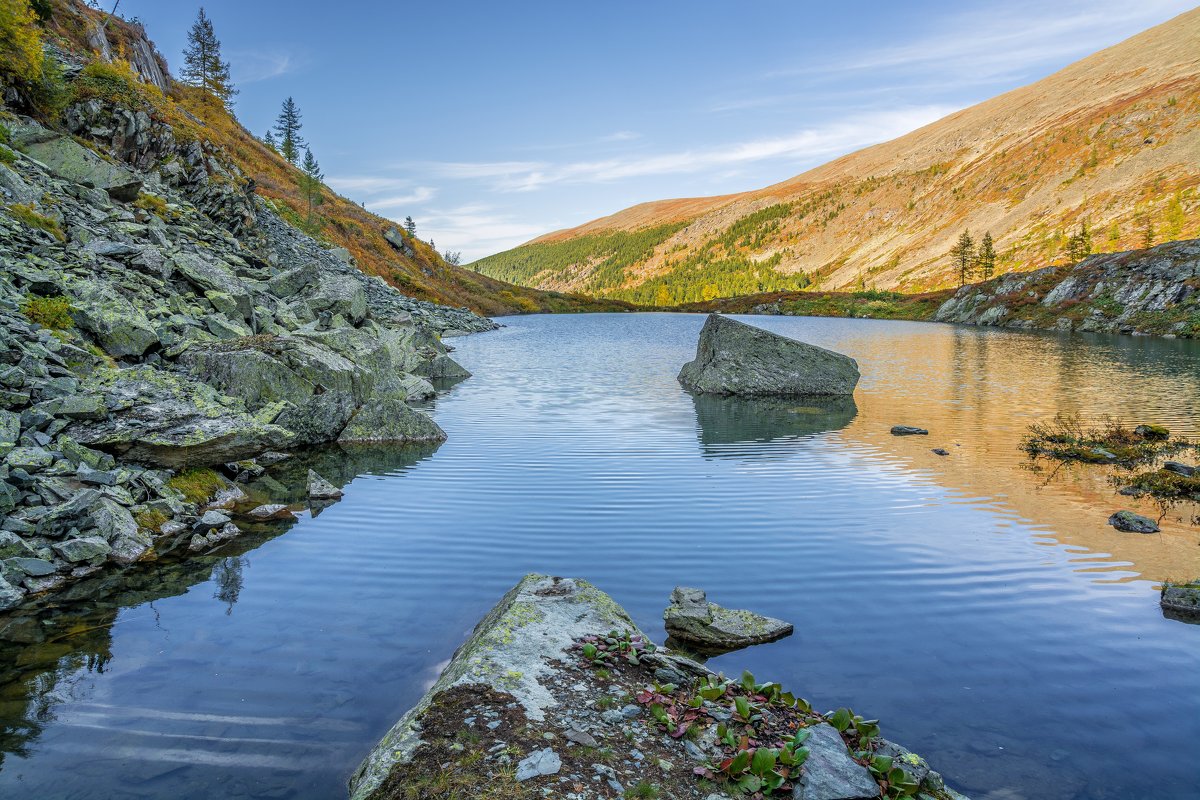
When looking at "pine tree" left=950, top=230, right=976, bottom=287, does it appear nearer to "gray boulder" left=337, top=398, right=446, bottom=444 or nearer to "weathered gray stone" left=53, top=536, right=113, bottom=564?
"gray boulder" left=337, top=398, right=446, bottom=444

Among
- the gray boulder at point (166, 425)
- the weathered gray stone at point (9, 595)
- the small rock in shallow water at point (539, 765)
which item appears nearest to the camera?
the small rock in shallow water at point (539, 765)

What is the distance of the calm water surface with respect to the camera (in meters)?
6.98

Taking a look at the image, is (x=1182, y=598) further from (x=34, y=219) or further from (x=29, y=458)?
(x=34, y=219)

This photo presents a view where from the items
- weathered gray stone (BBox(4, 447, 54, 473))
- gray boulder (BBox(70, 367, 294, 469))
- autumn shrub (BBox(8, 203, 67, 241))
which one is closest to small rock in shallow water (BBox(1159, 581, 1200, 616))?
gray boulder (BBox(70, 367, 294, 469))

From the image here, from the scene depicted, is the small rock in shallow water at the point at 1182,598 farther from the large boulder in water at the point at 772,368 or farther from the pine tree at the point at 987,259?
the pine tree at the point at 987,259

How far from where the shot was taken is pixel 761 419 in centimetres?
2873

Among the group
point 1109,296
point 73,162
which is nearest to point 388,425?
point 73,162

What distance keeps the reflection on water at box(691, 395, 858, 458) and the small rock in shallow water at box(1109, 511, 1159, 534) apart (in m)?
9.10

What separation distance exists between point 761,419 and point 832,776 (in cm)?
2373

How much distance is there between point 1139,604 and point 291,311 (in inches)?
1232

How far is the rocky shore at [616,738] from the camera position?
5.53 metres

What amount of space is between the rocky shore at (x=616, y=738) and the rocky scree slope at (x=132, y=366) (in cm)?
804

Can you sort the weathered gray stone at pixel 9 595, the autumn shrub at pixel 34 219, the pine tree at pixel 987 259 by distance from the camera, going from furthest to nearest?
the pine tree at pixel 987 259, the autumn shrub at pixel 34 219, the weathered gray stone at pixel 9 595

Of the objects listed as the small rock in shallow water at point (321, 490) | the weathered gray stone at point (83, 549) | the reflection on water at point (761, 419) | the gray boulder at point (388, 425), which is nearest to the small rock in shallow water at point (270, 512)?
the small rock in shallow water at point (321, 490)
